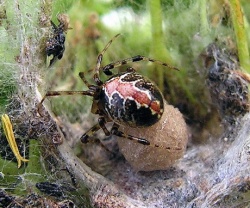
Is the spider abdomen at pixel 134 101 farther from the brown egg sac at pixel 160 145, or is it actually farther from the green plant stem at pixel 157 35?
the green plant stem at pixel 157 35

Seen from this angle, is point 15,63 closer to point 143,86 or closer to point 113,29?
point 143,86

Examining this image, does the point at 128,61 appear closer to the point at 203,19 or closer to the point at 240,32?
the point at 203,19

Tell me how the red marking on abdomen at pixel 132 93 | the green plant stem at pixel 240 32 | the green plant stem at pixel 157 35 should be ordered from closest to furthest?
the red marking on abdomen at pixel 132 93
the green plant stem at pixel 240 32
the green plant stem at pixel 157 35

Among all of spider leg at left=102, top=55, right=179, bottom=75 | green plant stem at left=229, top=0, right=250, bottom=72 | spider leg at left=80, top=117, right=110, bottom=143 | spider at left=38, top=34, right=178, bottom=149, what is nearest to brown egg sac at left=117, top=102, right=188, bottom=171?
spider at left=38, top=34, right=178, bottom=149

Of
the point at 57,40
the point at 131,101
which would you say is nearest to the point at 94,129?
the point at 131,101

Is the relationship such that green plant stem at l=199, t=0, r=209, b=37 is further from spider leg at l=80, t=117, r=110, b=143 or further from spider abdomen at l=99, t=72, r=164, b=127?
spider leg at l=80, t=117, r=110, b=143

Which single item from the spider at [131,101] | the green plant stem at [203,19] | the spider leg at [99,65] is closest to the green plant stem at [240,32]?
the green plant stem at [203,19]

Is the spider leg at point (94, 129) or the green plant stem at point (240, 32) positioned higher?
the green plant stem at point (240, 32)

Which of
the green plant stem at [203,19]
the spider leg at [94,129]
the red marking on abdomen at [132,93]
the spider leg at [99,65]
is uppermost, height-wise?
the green plant stem at [203,19]
